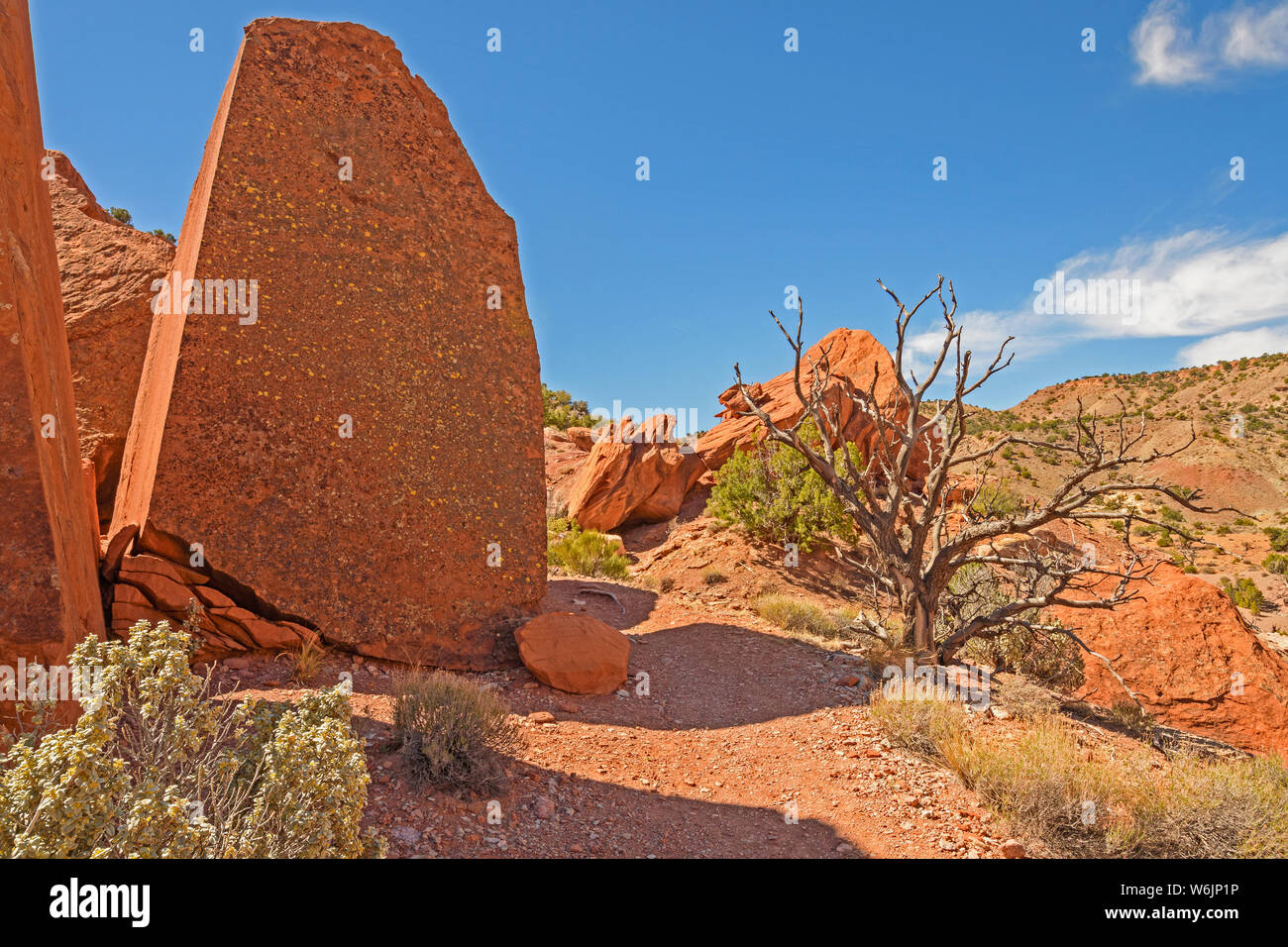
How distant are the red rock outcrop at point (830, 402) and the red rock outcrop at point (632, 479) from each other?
131 centimetres

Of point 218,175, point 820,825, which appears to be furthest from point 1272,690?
point 218,175

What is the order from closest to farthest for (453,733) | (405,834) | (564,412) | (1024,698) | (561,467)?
(405,834) < (453,733) < (1024,698) < (561,467) < (564,412)

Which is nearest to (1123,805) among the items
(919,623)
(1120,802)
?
(1120,802)

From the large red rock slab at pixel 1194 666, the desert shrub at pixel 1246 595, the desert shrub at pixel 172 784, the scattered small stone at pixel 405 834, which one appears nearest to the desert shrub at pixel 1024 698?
the large red rock slab at pixel 1194 666

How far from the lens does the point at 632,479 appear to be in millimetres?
17578

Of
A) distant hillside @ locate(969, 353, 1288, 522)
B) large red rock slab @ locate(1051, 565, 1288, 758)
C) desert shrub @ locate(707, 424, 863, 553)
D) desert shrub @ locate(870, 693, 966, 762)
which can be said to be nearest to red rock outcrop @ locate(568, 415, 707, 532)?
desert shrub @ locate(707, 424, 863, 553)

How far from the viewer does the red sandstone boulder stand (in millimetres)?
6352

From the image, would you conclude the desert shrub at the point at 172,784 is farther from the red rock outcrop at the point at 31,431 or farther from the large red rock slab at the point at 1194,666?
the large red rock slab at the point at 1194,666

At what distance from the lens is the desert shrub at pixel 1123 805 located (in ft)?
14.7

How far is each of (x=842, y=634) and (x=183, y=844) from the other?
8.82 meters

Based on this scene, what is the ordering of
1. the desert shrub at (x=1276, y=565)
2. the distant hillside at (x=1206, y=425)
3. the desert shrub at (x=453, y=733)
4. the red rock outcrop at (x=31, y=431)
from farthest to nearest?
the distant hillside at (x=1206, y=425), the desert shrub at (x=1276, y=565), the desert shrub at (x=453, y=733), the red rock outcrop at (x=31, y=431)

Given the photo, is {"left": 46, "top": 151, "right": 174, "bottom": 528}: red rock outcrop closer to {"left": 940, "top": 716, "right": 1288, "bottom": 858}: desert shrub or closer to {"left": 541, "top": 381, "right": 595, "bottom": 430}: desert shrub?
{"left": 940, "top": 716, "right": 1288, "bottom": 858}: desert shrub

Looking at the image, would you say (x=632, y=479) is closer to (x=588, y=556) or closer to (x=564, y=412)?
(x=588, y=556)

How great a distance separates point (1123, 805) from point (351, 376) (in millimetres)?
6778
